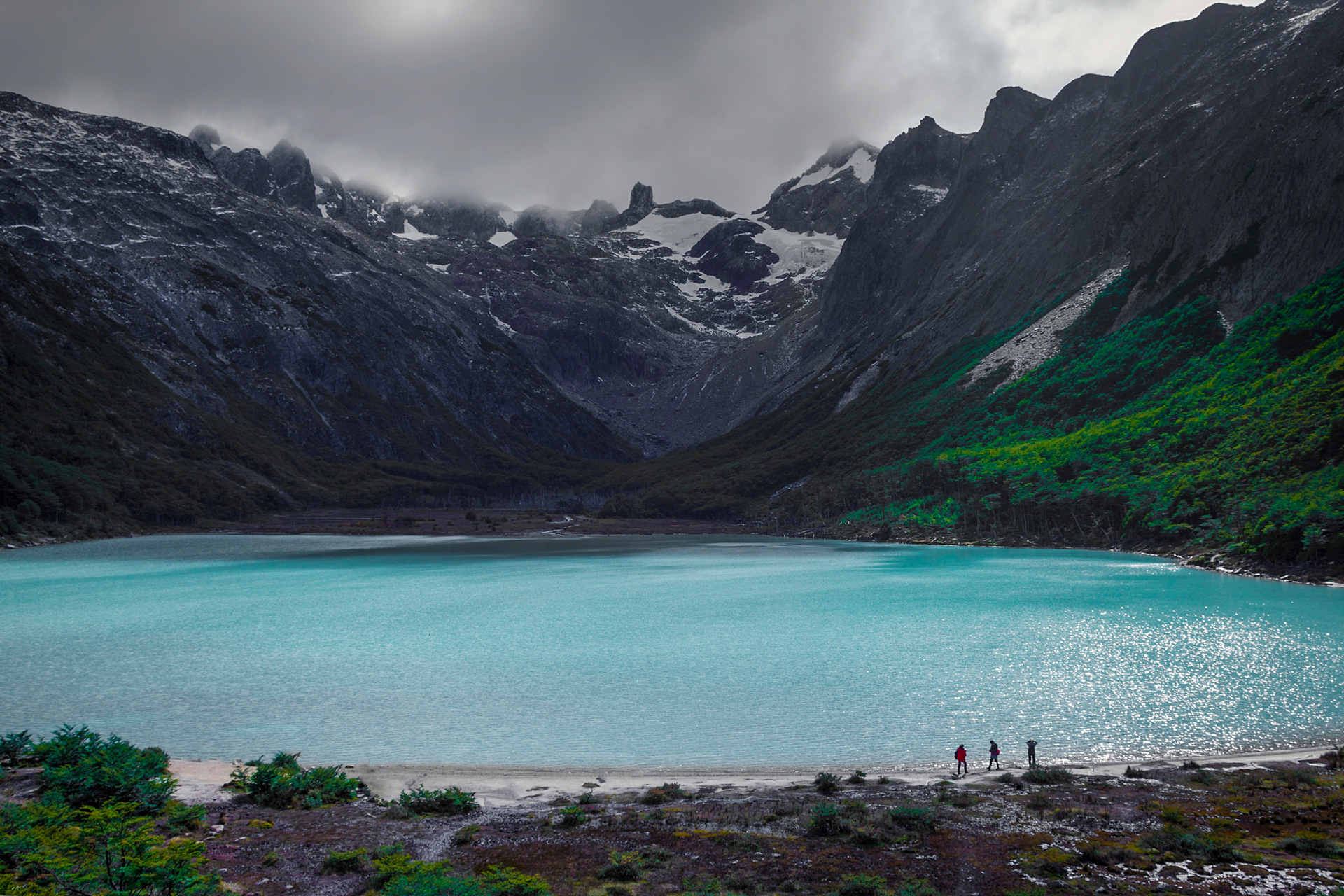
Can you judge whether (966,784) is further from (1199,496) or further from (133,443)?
(133,443)

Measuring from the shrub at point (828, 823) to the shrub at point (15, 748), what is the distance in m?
24.4

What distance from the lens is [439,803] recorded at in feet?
70.5

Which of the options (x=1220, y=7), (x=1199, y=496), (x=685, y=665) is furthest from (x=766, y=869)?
(x=1220, y=7)

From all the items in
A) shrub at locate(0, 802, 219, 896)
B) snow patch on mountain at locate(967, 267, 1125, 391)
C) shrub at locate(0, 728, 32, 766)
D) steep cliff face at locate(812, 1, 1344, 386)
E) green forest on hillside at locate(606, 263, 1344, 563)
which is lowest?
shrub at locate(0, 728, 32, 766)

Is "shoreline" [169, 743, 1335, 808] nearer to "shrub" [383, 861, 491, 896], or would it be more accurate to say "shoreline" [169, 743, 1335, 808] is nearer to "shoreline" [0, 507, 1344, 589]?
"shrub" [383, 861, 491, 896]

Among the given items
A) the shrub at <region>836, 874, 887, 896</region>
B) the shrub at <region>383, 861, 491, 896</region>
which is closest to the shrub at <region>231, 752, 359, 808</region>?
the shrub at <region>383, 861, 491, 896</region>

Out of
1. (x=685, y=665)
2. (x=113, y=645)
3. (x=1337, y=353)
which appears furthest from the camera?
A: (x=1337, y=353)

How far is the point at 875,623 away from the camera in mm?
51438

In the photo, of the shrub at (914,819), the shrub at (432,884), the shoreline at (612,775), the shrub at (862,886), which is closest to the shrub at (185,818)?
the shoreline at (612,775)

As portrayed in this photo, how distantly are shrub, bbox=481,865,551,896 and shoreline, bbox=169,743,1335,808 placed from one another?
6.24 metres

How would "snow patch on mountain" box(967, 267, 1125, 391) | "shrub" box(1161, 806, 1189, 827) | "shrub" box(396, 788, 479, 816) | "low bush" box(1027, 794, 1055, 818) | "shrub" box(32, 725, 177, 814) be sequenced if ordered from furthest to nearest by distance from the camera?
"snow patch on mountain" box(967, 267, 1125, 391) → "shrub" box(396, 788, 479, 816) → "low bush" box(1027, 794, 1055, 818) → "shrub" box(32, 725, 177, 814) → "shrub" box(1161, 806, 1189, 827)

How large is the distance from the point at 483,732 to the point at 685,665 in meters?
13.4

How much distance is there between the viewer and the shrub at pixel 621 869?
16406 mm

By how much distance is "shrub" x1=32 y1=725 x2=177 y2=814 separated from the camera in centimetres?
1977
